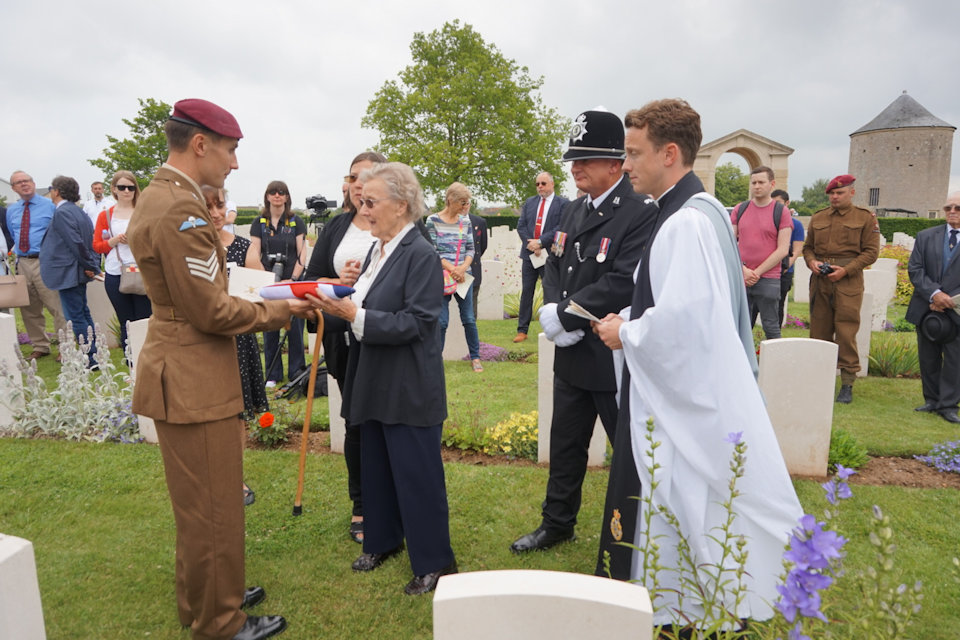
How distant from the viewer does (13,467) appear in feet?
15.9

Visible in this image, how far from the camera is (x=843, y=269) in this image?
662 cm

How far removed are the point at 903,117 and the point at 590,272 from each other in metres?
64.2

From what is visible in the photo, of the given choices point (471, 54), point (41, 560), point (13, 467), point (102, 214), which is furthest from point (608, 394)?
point (471, 54)

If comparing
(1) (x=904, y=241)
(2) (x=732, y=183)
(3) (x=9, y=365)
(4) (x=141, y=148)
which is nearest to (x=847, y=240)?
(3) (x=9, y=365)

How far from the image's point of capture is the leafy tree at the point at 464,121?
30.2 metres

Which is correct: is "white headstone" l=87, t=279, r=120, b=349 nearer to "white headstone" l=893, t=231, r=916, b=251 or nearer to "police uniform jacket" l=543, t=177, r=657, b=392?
"police uniform jacket" l=543, t=177, r=657, b=392

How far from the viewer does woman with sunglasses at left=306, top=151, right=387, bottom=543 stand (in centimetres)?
367

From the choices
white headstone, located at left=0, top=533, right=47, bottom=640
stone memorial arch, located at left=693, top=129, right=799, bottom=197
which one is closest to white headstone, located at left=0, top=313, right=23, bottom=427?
white headstone, located at left=0, top=533, right=47, bottom=640

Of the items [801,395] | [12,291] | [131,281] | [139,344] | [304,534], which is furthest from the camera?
[12,291]

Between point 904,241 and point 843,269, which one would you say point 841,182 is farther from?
point 904,241

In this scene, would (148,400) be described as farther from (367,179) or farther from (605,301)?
(605,301)

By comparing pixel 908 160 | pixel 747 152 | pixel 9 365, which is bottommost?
pixel 9 365

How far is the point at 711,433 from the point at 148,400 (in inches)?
88.7

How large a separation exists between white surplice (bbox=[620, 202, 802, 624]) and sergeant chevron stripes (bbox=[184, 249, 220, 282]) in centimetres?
174
